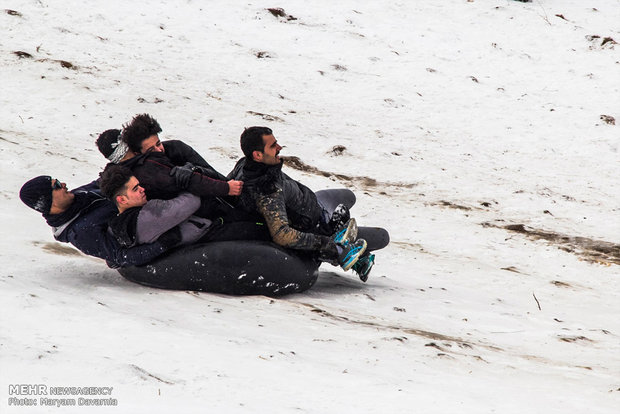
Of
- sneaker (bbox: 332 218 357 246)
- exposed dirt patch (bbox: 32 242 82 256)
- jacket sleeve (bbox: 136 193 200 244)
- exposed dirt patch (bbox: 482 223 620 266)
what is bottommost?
A: exposed dirt patch (bbox: 32 242 82 256)

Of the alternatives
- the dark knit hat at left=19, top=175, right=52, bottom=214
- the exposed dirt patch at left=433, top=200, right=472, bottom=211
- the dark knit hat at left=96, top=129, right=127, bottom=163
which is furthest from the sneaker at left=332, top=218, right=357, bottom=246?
the exposed dirt patch at left=433, top=200, right=472, bottom=211

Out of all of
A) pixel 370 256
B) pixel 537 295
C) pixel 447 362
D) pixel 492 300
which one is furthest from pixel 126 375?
pixel 537 295

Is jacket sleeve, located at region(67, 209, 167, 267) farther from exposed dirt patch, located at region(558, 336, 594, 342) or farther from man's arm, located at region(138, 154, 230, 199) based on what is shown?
exposed dirt patch, located at region(558, 336, 594, 342)

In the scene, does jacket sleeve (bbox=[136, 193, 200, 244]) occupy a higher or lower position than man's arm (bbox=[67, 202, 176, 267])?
higher

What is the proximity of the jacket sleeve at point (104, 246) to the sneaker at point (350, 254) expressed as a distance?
141 cm

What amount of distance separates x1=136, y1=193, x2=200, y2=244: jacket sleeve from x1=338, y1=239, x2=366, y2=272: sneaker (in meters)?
1.24

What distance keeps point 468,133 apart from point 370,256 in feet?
18.4

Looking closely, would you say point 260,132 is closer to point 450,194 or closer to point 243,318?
point 243,318

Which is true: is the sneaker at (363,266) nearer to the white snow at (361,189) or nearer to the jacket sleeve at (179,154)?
the white snow at (361,189)

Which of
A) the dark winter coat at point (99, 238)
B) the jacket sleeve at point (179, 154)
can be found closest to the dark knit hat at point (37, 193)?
the dark winter coat at point (99, 238)

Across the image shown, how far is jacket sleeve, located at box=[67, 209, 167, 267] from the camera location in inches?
209

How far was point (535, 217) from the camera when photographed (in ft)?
28.3

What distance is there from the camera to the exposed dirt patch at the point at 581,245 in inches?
296

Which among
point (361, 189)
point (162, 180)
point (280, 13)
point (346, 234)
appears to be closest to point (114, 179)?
point (162, 180)
